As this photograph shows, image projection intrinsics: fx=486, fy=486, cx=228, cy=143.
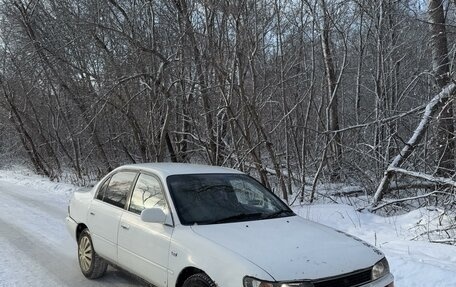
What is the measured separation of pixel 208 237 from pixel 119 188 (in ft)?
6.42

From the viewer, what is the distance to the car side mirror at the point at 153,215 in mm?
4508

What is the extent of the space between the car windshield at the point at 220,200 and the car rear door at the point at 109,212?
83 centimetres

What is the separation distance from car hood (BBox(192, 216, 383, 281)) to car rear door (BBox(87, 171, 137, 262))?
1418mm

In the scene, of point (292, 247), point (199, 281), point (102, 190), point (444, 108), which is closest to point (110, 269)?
point (102, 190)

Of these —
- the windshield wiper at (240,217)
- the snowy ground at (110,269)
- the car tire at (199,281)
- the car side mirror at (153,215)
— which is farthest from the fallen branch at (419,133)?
the car tire at (199,281)

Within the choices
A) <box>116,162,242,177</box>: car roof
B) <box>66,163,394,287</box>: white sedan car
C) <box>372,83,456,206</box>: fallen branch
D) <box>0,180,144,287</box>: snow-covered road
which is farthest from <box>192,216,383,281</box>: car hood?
<box>372,83,456,206</box>: fallen branch

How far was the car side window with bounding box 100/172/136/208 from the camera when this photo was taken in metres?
5.58

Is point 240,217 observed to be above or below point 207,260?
above

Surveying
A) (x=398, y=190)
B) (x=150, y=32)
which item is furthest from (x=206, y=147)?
(x=398, y=190)

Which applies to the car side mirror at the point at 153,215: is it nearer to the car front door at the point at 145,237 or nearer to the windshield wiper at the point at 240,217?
the car front door at the point at 145,237

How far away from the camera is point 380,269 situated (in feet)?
13.7

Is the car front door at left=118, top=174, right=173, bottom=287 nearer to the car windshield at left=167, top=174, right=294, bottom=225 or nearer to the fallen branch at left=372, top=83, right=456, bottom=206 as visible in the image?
the car windshield at left=167, top=174, right=294, bottom=225

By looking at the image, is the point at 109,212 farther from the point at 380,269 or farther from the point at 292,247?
the point at 380,269

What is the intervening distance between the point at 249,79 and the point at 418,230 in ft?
20.0
